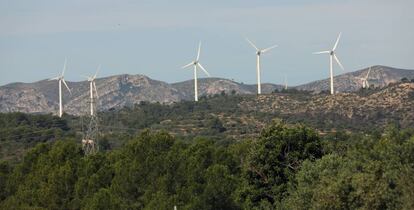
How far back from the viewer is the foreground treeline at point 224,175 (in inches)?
2222

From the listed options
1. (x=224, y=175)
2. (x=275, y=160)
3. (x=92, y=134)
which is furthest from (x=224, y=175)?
(x=92, y=134)

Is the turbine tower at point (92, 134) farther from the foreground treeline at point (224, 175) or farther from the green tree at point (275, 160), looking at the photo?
the green tree at point (275, 160)

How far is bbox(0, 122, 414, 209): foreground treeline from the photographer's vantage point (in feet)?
185

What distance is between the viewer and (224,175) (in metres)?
76.3

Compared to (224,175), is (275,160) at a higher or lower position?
higher

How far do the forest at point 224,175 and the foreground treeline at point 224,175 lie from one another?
0.06 m

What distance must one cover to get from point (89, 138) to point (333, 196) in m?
52.2

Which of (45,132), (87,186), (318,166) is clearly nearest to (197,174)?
(87,186)

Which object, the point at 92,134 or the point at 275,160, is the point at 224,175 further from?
the point at 92,134

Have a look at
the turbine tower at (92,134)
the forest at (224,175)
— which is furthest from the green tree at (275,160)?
the turbine tower at (92,134)

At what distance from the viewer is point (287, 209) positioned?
63.1 meters

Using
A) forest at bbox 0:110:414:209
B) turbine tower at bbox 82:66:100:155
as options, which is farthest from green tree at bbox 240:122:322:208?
turbine tower at bbox 82:66:100:155

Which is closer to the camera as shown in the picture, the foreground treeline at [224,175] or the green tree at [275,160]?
the foreground treeline at [224,175]

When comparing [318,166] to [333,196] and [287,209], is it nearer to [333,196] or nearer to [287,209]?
[287,209]
